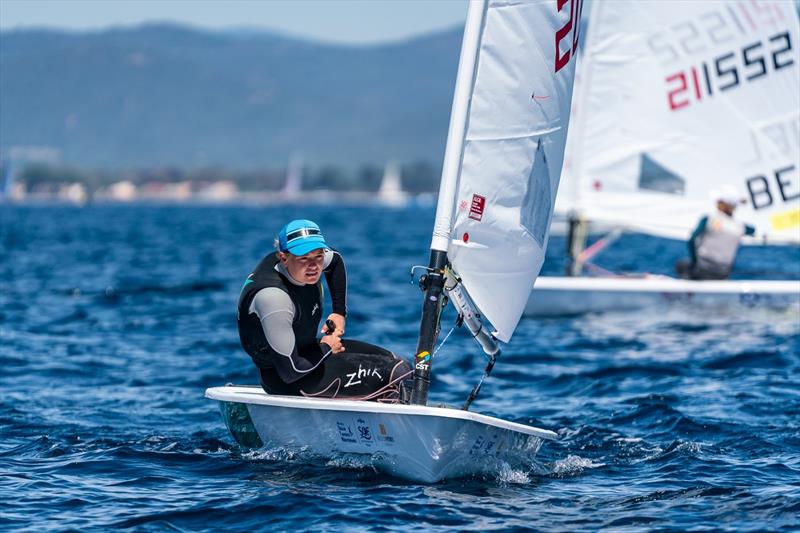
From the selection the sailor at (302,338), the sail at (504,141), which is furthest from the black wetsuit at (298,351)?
the sail at (504,141)

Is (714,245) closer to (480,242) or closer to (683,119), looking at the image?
(683,119)

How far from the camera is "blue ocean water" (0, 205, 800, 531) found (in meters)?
7.50

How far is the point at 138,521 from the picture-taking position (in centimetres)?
734

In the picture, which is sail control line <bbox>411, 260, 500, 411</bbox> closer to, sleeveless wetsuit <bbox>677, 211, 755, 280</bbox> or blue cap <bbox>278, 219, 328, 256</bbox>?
blue cap <bbox>278, 219, 328, 256</bbox>

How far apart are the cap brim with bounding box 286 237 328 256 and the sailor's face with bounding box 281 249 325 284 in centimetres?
7

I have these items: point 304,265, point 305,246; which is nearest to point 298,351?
point 304,265

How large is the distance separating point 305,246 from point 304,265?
174 mm

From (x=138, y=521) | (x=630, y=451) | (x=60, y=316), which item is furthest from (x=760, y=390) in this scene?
(x=60, y=316)

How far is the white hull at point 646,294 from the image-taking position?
16.9 meters

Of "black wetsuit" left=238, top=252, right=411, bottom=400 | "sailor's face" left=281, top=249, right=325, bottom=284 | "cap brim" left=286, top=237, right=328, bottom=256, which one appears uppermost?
"cap brim" left=286, top=237, right=328, bottom=256

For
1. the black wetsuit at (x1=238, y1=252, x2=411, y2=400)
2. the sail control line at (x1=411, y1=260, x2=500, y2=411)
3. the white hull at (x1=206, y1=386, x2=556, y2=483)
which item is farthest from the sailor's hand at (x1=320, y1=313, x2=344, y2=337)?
the sail control line at (x1=411, y1=260, x2=500, y2=411)

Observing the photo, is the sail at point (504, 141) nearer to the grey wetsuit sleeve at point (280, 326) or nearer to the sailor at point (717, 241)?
the grey wetsuit sleeve at point (280, 326)

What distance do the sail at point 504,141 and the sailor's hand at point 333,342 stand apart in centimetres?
95

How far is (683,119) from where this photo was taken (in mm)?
18359
